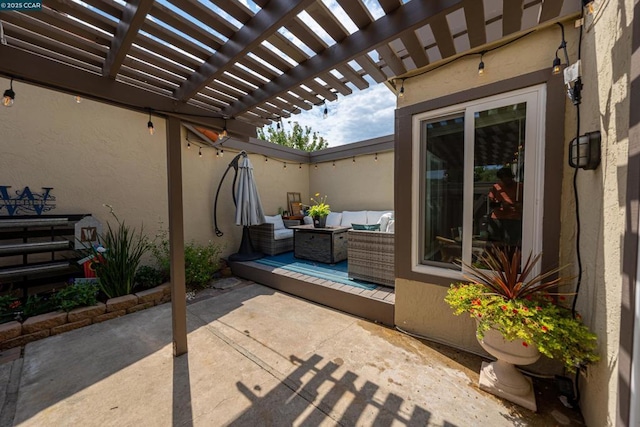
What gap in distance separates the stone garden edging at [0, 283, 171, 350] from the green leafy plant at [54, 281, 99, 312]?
0.07 m

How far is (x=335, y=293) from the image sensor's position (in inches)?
125

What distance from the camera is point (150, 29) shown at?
1.35m

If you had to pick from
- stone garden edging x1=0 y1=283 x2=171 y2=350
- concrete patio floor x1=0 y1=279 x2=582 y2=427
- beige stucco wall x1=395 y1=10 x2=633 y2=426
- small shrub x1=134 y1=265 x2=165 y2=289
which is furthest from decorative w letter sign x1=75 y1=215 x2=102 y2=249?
beige stucco wall x1=395 y1=10 x2=633 y2=426

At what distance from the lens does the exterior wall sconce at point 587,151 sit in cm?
145

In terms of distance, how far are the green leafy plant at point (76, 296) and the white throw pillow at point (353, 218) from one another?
450cm

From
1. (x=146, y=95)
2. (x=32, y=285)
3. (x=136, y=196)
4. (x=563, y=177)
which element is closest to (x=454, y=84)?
(x=563, y=177)

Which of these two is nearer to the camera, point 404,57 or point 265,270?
point 404,57

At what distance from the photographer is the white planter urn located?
1.69 meters

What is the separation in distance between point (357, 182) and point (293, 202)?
6.22ft

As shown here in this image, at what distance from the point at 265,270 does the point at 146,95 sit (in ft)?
9.67

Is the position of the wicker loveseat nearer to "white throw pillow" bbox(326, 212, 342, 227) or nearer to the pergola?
"white throw pillow" bbox(326, 212, 342, 227)

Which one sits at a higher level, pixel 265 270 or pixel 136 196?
pixel 136 196

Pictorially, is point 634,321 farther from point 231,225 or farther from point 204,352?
point 231,225

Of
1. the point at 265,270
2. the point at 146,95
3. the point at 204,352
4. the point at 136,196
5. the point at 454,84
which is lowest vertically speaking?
the point at 204,352
